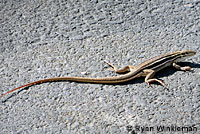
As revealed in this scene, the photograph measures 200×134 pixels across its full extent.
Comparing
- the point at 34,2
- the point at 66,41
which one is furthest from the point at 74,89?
the point at 34,2

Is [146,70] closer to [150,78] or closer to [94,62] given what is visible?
[150,78]

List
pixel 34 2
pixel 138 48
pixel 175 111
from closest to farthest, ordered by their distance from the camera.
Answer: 1. pixel 175 111
2. pixel 138 48
3. pixel 34 2

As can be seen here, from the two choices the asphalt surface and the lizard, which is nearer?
the asphalt surface

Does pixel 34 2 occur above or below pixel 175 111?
above

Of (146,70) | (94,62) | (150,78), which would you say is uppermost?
(94,62)

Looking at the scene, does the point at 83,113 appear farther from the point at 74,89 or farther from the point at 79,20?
the point at 79,20

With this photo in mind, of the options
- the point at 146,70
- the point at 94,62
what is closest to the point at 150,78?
the point at 146,70
